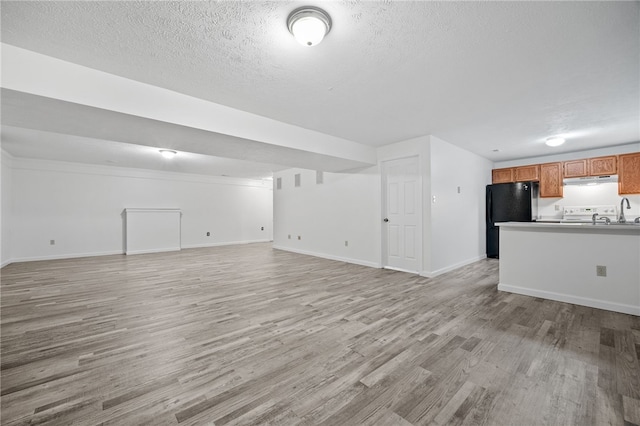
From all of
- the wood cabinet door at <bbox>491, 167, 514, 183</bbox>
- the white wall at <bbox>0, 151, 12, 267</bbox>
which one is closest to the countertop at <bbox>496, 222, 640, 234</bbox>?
the wood cabinet door at <bbox>491, 167, 514, 183</bbox>

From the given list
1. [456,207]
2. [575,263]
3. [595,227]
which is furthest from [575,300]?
[456,207]

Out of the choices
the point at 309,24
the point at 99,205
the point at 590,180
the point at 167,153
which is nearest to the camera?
the point at 309,24

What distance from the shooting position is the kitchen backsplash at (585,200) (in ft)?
16.7

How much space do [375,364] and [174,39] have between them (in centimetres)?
303

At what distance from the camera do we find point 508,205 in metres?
6.06

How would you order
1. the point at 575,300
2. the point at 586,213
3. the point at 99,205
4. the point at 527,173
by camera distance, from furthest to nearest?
the point at 99,205, the point at 527,173, the point at 586,213, the point at 575,300

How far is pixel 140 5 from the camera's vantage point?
1694 mm

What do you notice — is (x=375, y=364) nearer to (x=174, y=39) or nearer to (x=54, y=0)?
(x=174, y=39)

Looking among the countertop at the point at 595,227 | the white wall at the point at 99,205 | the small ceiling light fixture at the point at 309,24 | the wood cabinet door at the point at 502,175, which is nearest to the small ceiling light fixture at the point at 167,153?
the white wall at the point at 99,205

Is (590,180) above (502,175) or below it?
below

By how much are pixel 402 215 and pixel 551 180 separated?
13.1 ft

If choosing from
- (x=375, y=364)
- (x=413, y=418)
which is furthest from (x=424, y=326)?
(x=413, y=418)

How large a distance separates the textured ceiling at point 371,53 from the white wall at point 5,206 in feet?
18.8

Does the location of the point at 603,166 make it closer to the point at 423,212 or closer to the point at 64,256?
the point at 423,212
